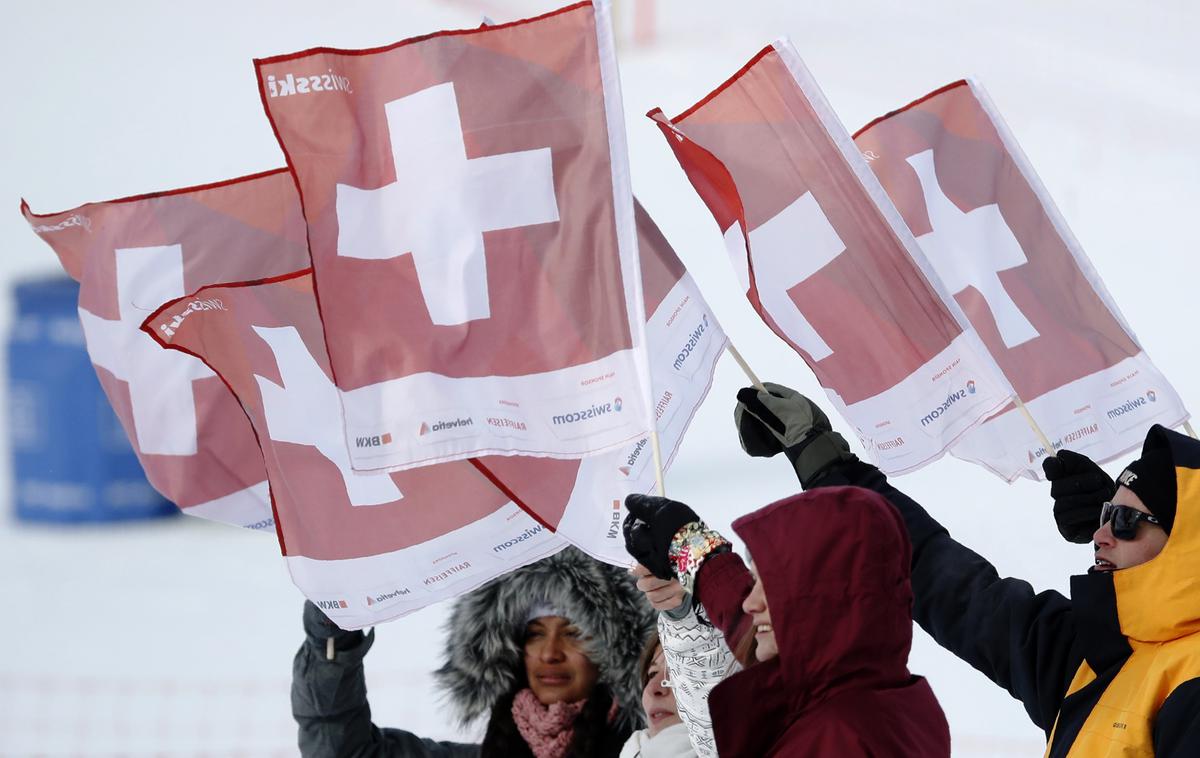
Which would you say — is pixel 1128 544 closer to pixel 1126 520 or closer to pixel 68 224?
pixel 1126 520

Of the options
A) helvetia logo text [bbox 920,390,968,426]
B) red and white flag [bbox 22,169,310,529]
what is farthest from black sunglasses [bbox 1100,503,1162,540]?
red and white flag [bbox 22,169,310,529]

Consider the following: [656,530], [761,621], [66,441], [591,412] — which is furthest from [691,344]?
[66,441]

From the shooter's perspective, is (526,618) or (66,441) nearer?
(526,618)

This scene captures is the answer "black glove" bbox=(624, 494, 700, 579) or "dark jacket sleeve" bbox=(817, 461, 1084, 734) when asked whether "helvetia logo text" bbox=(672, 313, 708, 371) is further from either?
"black glove" bbox=(624, 494, 700, 579)

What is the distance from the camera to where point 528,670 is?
2.63 metres

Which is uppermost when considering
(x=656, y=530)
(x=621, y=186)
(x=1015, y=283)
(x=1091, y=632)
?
(x=621, y=186)

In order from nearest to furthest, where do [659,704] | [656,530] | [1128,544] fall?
[656,530] → [1128,544] → [659,704]

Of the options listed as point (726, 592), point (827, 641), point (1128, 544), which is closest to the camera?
point (827, 641)

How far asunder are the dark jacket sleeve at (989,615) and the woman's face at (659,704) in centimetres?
41

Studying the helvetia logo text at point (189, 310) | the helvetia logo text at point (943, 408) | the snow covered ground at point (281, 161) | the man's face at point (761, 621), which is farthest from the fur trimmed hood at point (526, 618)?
the snow covered ground at point (281, 161)

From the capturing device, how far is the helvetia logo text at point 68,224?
3.35m

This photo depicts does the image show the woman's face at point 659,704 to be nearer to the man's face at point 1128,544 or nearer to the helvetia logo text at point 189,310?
the man's face at point 1128,544

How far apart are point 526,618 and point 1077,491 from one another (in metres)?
1.02

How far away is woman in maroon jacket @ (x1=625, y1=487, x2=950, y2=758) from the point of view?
151 cm
